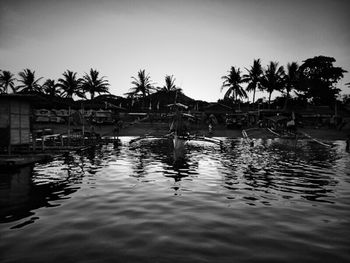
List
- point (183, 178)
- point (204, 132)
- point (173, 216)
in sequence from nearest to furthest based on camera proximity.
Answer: point (173, 216), point (183, 178), point (204, 132)

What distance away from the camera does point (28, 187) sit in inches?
345

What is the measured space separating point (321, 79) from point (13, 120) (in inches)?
2509

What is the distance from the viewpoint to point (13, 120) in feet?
48.4

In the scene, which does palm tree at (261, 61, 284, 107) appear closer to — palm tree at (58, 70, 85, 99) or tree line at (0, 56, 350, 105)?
tree line at (0, 56, 350, 105)

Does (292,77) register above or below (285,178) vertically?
above

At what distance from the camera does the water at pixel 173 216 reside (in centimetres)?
444

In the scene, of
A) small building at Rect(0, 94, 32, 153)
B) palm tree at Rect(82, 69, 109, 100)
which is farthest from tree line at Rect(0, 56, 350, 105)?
small building at Rect(0, 94, 32, 153)

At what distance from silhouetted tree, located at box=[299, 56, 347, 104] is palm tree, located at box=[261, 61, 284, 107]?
5.07m

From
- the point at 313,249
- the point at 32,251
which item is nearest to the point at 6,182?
the point at 32,251

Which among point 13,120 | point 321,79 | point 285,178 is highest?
point 321,79

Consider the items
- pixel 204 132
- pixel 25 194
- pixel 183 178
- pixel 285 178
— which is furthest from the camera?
pixel 204 132

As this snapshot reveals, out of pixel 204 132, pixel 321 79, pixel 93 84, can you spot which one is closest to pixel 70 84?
pixel 93 84

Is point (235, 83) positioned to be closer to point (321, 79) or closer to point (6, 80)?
point (321, 79)

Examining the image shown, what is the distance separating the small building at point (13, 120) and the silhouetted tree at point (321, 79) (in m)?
58.4
